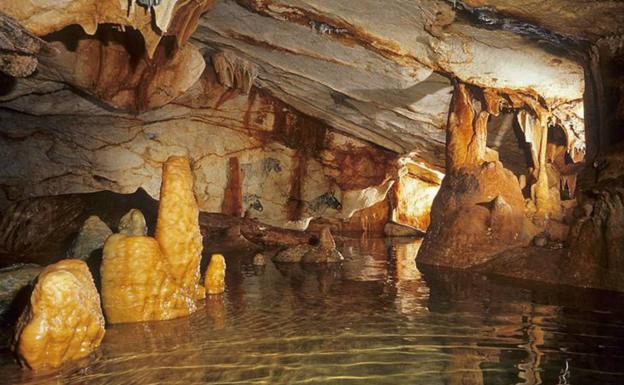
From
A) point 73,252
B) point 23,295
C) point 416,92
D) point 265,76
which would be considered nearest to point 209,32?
point 265,76

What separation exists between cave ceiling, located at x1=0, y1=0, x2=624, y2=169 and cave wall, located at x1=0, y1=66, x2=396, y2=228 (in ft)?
2.64

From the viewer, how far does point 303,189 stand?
14.6m

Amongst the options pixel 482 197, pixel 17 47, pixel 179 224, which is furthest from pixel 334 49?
pixel 17 47

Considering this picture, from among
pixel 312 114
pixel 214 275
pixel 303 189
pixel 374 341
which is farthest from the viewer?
pixel 303 189

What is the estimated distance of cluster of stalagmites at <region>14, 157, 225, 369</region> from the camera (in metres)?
3.29

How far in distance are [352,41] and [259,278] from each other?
4.18 meters

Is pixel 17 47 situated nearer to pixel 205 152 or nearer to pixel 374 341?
pixel 374 341

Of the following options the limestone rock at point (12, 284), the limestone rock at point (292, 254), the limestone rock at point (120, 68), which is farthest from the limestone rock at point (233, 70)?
the limestone rock at point (12, 284)

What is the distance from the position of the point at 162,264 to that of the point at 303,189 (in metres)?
10.1

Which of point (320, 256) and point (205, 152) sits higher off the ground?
point (205, 152)

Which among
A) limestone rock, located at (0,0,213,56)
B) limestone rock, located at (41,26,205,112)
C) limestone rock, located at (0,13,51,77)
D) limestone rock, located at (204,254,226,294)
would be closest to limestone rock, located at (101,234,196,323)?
limestone rock, located at (204,254,226,294)

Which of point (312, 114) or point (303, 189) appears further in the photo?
point (303, 189)

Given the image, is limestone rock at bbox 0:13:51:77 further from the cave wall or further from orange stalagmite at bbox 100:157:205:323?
the cave wall

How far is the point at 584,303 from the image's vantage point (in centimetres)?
516
